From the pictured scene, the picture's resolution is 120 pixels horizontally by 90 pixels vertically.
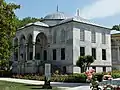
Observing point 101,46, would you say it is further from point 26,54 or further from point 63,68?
point 26,54

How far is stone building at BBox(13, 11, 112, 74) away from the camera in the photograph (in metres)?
37.5

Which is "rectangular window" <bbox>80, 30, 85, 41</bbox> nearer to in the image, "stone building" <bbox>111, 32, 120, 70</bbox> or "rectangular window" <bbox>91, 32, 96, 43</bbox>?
"rectangular window" <bbox>91, 32, 96, 43</bbox>

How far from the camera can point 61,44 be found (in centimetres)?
3938

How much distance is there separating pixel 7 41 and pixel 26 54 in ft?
90.9

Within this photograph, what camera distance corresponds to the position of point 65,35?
38.8 metres

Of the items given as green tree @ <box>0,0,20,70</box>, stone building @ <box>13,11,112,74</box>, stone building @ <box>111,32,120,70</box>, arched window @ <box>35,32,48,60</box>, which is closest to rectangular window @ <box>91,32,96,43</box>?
stone building @ <box>13,11,112,74</box>

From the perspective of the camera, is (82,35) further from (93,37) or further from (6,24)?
(6,24)

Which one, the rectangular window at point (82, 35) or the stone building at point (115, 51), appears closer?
the rectangular window at point (82, 35)

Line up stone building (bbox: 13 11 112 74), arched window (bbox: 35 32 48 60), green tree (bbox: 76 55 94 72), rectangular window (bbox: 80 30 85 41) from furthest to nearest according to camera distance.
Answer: arched window (bbox: 35 32 48 60)
rectangular window (bbox: 80 30 85 41)
stone building (bbox: 13 11 112 74)
green tree (bbox: 76 55 94 72)

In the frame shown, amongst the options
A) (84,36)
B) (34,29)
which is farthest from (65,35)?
(34,29)

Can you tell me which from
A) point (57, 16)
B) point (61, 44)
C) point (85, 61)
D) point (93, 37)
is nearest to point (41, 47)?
Answer: point (61, 44)

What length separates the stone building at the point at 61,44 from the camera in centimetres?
3754

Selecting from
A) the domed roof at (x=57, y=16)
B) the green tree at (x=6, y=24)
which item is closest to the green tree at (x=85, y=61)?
the domed roof at (x=57, y=16)

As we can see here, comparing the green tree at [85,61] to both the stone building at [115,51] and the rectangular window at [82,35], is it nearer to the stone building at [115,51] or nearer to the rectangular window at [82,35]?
the rectangular window at [82,35]
